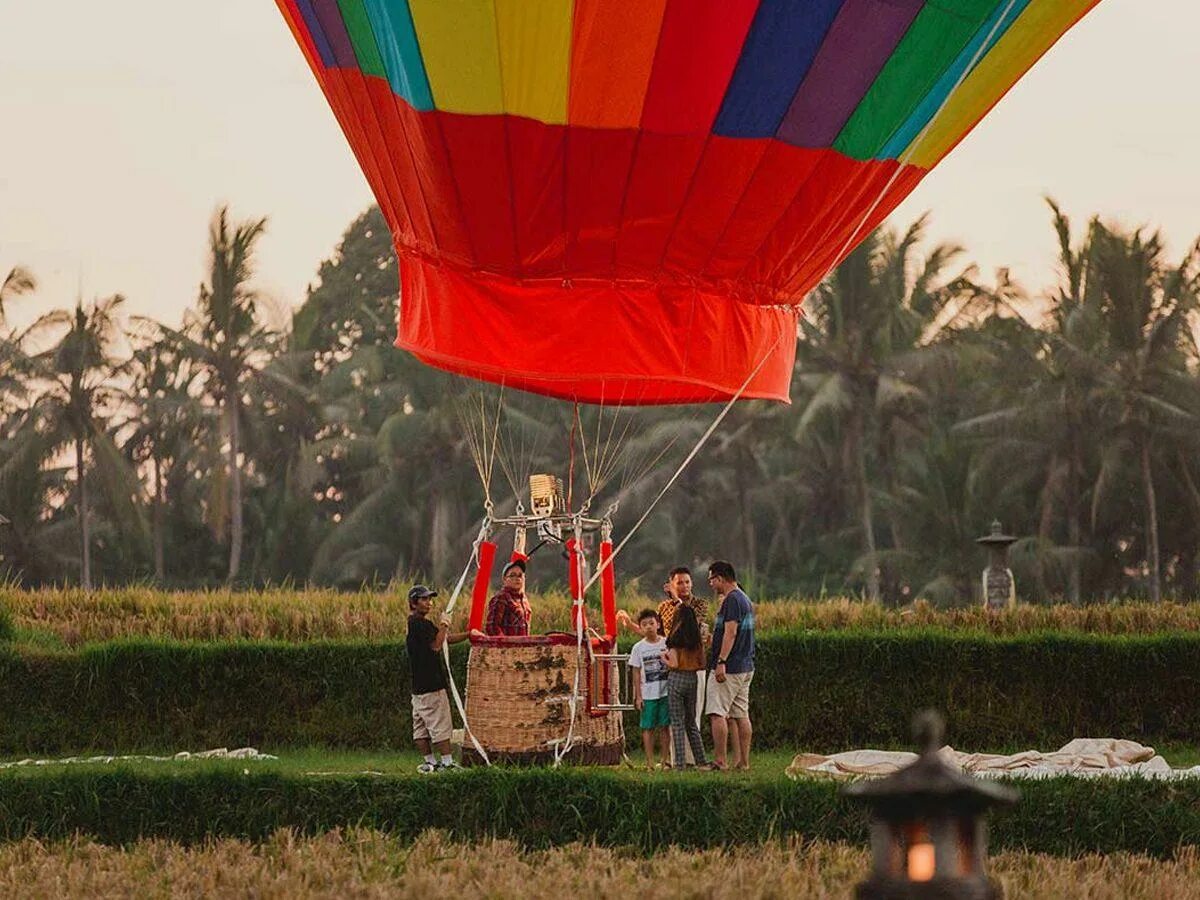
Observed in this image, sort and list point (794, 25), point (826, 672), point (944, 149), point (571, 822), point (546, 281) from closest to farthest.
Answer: point (571, 822) → point (794, 25) → point (546, 281) → point (944, 149) → point (826, 672)

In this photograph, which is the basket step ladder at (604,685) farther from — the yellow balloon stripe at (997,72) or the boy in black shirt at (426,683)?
the yellow balloon stripe at (997,72)

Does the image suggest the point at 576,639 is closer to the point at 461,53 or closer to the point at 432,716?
the point at 432,716

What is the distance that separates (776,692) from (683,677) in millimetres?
3462

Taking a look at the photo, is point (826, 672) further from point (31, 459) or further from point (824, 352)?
point (31, 459)

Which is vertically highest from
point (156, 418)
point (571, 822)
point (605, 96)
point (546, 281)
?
point (156, 418)

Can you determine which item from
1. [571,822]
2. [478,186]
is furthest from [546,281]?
[571,822]

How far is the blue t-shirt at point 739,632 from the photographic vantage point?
13.2 meters

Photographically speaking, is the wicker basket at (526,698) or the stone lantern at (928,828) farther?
the wicker basket at (526,698)

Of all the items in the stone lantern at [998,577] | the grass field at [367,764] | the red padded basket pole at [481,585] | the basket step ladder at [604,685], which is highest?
the stone lantern at [998,577]

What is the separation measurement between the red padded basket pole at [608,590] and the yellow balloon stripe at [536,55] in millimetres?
2662

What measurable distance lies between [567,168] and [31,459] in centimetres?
3745

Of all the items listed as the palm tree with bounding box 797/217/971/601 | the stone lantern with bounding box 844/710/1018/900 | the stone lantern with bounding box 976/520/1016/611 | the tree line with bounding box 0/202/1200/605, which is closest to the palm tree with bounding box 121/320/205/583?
the tree line with bounding box 0/202/1200/605

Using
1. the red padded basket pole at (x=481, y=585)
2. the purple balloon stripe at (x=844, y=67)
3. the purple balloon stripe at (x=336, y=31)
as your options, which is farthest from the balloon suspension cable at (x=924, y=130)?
the purple balloon stripe at (x=336, y=31)

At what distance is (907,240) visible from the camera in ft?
156
